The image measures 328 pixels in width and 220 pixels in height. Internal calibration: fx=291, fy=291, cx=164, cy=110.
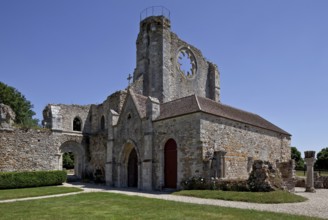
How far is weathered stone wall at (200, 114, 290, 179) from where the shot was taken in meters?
17.9

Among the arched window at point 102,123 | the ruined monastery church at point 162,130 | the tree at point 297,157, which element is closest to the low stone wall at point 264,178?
the ruined monastery church at point 162,130

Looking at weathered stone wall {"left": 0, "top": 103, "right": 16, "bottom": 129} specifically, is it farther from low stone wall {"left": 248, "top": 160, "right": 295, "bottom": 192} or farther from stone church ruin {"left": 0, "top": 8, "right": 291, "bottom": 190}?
low stone wall {"left": 248, "top": 160, "right": 295, "bottom": 192}

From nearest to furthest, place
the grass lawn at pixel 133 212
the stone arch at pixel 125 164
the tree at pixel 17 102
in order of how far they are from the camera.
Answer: the grass lawn at pixel 133 212, the stone arch at pixel 125 164, the tree at pixel 17 102

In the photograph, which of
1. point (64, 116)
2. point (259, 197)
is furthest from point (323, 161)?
point (259, 197)

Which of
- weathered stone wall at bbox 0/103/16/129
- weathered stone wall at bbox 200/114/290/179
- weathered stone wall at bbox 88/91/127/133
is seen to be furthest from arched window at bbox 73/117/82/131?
weathered stone wall at bbox 200/114/290/179

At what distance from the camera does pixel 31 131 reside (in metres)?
24.7

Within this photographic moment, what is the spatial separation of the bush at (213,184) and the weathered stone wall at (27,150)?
44.5ft

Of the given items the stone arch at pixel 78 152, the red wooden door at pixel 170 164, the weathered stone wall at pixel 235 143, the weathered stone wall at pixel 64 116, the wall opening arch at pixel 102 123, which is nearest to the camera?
the weathered stone wall at pixel 235 143

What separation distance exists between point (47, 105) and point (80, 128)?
4.29 metres

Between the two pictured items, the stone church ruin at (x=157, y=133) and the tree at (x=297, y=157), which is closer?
the stone church ruin at (x=157, y=133)

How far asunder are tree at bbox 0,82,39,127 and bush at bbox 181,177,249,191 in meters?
30.8

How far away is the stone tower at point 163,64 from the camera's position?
90.2 feet

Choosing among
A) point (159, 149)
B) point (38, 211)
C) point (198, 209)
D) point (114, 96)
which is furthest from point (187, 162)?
point (114, 96)

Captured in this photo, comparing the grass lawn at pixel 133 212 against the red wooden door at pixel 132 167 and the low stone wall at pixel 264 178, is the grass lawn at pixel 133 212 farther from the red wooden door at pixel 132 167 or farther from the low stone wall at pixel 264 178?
the red wooden door at pixel 132 167
